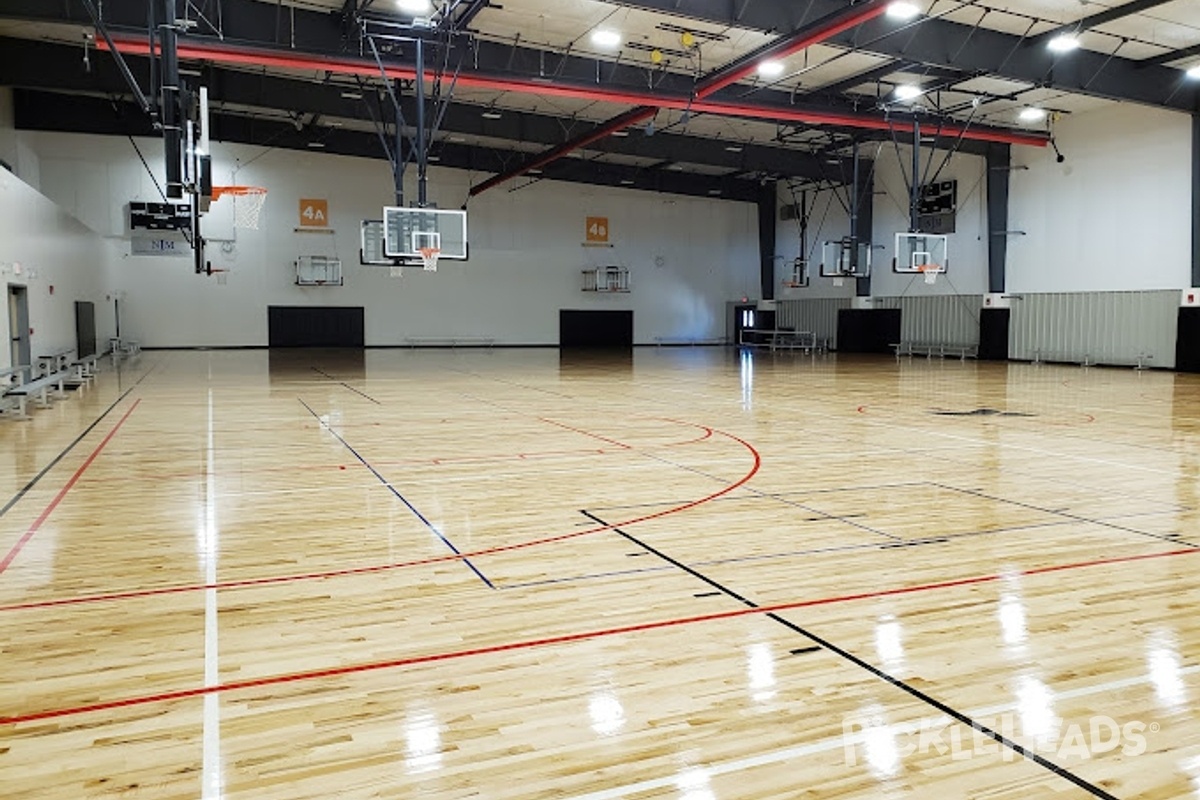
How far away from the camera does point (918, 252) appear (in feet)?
83.5

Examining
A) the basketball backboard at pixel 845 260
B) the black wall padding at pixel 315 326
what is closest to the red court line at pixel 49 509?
the black wall padding at pixel 315 326

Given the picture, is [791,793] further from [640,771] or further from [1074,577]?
[1074,577]

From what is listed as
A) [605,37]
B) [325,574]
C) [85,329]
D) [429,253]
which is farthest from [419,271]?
[325,574]

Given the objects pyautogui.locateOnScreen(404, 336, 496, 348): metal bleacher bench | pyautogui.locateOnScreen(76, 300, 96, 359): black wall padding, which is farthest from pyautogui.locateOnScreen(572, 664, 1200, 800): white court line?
pyautogui.locateOnScreen(404, 336, 496, 348): metal bleacher bench

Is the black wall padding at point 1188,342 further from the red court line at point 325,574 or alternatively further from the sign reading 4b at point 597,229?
Answer: the sign reading 4b at point 597,229

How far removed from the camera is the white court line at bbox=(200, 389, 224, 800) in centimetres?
290

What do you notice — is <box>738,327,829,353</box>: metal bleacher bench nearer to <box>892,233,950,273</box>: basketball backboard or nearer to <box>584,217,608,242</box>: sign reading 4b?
<box>584,217,608,242</box>: sign reading 4b

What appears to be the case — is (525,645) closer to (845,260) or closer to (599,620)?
(599,620)

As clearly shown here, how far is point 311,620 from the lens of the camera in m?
4.48

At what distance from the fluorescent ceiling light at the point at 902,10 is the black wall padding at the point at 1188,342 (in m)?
11.9

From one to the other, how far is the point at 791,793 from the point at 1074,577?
3183 millimetres

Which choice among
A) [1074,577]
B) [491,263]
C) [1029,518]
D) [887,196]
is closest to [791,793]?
[1074,577]

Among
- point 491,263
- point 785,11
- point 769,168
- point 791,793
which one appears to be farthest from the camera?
point 491,263

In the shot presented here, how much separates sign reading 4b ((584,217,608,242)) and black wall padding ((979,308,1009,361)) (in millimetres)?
16202
